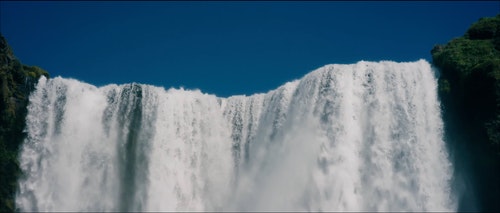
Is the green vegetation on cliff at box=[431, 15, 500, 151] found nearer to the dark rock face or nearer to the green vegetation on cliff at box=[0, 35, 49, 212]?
the dark rock face

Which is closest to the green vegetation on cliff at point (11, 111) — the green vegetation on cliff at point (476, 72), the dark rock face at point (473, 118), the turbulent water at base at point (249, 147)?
the turbulent water at base at point (249, 147)

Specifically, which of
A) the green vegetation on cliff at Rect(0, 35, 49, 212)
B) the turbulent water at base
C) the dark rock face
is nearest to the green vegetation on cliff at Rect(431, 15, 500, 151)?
the dark rock face

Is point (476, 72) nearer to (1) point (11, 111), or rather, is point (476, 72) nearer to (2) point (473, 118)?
(2) point (473, 118)

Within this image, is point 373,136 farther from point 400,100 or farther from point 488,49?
point 488,49

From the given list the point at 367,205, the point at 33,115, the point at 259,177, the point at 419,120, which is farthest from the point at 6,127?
the point at 419,120

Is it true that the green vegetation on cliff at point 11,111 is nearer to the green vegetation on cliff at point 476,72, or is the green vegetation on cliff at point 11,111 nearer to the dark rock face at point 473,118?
the dark rock face at point 473,118
